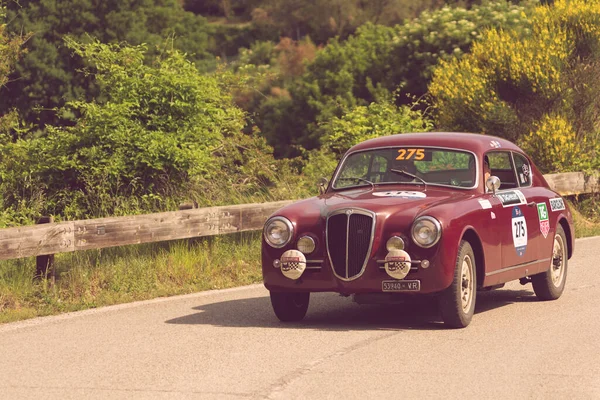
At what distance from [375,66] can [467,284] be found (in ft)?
156

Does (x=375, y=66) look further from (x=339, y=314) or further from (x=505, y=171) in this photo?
(x=339, y=314)

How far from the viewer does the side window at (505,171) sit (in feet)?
40.4

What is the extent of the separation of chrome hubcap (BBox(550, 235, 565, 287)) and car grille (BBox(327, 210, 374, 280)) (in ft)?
9.96

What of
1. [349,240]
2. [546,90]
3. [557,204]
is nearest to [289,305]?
Answer: [349,240]

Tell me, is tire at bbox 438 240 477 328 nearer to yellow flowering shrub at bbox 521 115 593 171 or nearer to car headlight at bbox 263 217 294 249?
car headlight at bbox 263 217 294 249

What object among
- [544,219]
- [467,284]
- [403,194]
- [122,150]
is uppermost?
[122,150]

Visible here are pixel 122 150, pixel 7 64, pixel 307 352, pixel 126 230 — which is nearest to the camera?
pixel 307 352

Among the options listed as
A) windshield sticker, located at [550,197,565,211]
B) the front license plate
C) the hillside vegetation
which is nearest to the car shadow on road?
the front license plate

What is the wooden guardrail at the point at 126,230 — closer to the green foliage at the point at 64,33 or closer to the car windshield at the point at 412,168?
the car windshield at the point at 412,168

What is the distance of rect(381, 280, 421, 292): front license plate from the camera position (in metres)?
10.1

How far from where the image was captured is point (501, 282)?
1130 cm

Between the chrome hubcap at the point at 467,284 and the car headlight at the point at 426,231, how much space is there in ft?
1.73

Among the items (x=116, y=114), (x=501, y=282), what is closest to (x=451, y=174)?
(x=501, y=282)

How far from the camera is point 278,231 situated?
35.2ft
